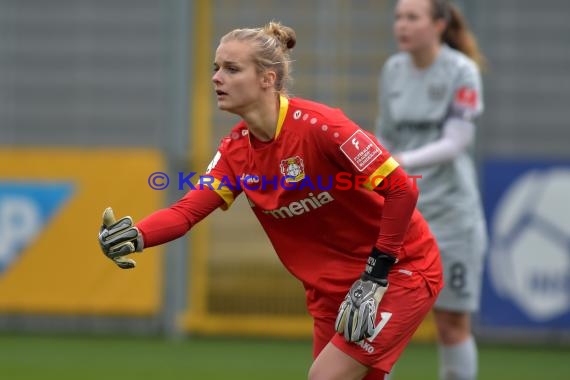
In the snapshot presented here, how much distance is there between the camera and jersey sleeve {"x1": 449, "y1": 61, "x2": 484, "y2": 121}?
5.45 m

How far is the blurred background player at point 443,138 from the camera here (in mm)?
5484

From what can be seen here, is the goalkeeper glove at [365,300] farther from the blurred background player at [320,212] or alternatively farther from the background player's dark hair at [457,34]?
the background player's dark hair at [457,34]

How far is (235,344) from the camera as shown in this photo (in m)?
8.86

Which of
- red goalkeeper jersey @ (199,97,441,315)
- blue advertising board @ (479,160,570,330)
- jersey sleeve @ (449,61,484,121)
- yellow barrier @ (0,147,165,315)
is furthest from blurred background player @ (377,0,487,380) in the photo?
yellow barrier @ (0,147,165,315)

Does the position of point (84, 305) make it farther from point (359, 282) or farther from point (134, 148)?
point (359, 282)

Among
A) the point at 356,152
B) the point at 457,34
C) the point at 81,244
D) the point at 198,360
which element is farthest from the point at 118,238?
the point at 81,244

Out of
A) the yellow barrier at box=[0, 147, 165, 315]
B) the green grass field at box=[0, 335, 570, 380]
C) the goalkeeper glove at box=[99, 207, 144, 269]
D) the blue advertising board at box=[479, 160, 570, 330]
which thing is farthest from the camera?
the yellow barrier at box=[0, 147, 165, 315]

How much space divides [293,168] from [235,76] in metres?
0.38

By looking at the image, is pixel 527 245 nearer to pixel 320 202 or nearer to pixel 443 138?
pixel 443 138

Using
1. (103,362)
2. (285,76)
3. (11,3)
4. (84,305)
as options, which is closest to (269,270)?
(84,305)

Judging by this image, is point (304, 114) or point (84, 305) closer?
point (304, 114)

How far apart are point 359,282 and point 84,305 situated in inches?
204

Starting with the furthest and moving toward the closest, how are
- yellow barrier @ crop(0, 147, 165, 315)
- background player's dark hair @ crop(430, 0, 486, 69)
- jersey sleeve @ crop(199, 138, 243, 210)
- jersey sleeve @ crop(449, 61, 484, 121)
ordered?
yellow barrier @ crop(0, 147, 165, 315), background player's dark hair @ crop(430, 0, 486, 69), jersey sleeve @ crop(449, 61, 484, 121), jersey sleeve @ crop(199, 138, 243, 210)

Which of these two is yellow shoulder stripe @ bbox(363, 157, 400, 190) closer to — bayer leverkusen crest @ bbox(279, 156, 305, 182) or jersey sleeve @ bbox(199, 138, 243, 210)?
bayer leverkusen crest @ bbox(279, 156, 305, 182)
